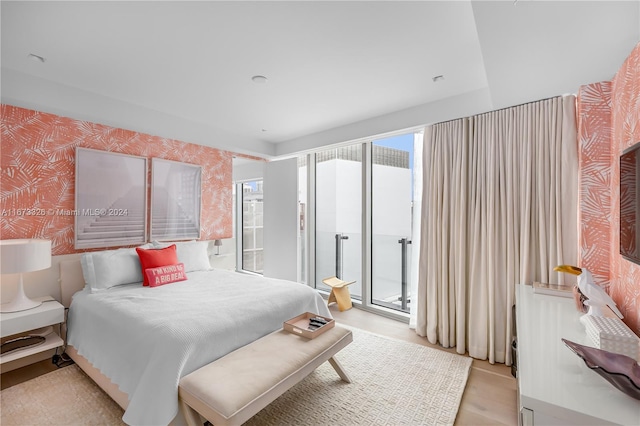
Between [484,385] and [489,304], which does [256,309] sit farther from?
[489,304]

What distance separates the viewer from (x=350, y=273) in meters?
4.26

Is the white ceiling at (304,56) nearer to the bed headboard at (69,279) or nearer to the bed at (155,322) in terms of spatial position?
the bed headboard at (69,279)

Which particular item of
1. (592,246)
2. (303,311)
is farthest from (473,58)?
(303,311)

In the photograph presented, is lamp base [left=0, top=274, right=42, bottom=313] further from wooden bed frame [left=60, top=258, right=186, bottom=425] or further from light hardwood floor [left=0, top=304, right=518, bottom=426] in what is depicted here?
light hardwood floor [left=0, top=304, right=518, bottom=426]

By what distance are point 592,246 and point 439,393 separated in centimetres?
159

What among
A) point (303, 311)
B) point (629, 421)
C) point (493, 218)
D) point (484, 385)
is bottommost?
point (484, 385)

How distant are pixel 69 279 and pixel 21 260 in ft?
2.20

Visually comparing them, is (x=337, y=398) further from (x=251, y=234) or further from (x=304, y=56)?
(x=251, y=234)

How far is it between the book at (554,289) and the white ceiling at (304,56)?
60.4 inches

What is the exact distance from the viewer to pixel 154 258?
3076 millimetres

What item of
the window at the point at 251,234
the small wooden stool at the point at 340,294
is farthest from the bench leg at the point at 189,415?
the window at the point at 251,234

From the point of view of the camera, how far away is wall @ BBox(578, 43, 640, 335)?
1.84m

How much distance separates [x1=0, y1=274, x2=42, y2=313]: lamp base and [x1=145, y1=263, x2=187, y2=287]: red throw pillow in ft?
2.82

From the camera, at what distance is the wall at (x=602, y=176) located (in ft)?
6.05
